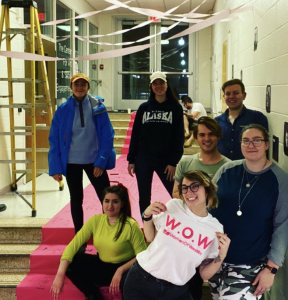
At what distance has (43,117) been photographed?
6.33 m

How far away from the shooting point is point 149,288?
2021mm

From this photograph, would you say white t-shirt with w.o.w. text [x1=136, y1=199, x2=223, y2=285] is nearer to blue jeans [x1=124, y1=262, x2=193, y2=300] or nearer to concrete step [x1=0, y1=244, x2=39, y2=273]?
blue jeans [x1=124, y1=262, x2=193, y2=300]

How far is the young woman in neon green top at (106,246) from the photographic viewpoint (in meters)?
2.87

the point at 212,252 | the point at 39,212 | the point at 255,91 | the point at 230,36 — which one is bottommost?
the point at 39,212

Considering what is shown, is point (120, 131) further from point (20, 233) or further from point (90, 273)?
point (90, 273)

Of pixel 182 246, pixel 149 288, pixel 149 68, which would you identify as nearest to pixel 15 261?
pixel 149 288

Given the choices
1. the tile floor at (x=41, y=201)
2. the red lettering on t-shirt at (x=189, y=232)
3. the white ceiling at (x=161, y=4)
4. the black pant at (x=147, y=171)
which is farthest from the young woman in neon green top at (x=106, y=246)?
the white ceiling at (x=161, y=4)

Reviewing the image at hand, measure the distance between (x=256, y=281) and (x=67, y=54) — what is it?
278 inches

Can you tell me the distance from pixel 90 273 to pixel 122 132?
621 centimetres

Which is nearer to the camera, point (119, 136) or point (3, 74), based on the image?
point (3, 74)

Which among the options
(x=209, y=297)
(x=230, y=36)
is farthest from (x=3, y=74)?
(x=209, y=297)

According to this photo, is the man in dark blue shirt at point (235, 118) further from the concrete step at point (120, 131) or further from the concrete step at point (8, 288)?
the concrete step at point (120, 131)

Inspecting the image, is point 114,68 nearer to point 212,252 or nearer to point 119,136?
point 119,136

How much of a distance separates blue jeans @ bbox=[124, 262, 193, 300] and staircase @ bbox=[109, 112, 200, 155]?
18.9 ft
